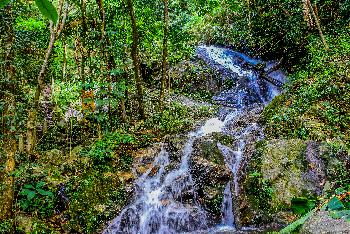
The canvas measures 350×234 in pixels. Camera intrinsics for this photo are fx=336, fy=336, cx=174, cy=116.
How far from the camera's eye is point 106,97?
1155 centimetres

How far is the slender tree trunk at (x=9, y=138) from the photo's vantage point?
6.75m

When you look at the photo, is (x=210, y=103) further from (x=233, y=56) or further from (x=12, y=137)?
Answer: (x=12, y=137)

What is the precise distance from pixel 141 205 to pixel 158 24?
22.6 feet

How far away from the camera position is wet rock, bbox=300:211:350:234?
1303 mm

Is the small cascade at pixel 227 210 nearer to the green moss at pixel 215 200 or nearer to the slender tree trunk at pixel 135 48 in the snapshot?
the green moss at pixel 215 200

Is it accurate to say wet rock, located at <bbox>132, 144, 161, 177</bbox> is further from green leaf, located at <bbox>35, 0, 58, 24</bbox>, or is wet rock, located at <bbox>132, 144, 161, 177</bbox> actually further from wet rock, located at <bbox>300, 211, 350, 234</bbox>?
green leaf, located at <bbox>35, 0, 58, 24</bbox>

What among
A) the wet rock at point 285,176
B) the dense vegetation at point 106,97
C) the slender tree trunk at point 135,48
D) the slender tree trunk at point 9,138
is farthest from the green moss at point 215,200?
the slender tree trunk at point 9,138

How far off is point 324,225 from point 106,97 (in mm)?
10689

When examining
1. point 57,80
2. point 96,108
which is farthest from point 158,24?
point 57,80

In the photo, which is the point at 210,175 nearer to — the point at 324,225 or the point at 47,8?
the point at 324,225

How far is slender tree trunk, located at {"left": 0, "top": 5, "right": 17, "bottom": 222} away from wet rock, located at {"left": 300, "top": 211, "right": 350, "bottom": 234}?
649 centimetres

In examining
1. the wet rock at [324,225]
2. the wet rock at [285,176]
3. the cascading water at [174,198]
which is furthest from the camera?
the cascading water at [174,198]

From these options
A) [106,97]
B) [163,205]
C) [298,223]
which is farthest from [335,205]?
[106,97]

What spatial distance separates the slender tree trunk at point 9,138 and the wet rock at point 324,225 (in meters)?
6.49
